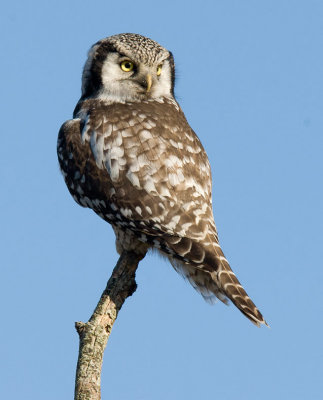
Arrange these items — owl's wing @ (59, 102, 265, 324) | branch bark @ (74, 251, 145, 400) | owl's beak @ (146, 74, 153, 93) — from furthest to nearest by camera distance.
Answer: owl's beak @ (146, 74, 153, 93) → owl's wing @ (59, 102, 265, 324) → branch bark @ (74, 251, 145, 400)

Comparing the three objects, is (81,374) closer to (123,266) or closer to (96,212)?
(123,266)

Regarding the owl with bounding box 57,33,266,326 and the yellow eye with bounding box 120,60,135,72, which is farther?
the yellow eye with bounding box 120,60,135,72

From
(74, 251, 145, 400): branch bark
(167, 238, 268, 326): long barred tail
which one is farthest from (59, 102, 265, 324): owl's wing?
(74, 251, 145, 400): branch bark

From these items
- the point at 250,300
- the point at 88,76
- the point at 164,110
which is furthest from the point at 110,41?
the point at 250,300

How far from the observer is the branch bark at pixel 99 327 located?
5.79 m

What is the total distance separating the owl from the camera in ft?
20.6

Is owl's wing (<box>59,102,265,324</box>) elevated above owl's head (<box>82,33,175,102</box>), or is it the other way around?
owl's head (<box>82,33,175,102</box>)

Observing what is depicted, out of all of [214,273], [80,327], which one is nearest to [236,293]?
[214,273]

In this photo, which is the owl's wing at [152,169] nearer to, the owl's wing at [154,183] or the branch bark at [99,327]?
the owl's wing at [154,183]

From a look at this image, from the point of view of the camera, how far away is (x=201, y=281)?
6.52 meters

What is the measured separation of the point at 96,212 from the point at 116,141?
2.30 feet

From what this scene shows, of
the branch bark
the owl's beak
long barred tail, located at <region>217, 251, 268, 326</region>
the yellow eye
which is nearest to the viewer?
the branch bark

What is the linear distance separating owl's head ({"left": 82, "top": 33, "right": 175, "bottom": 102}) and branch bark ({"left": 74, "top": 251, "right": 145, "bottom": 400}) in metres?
1.76

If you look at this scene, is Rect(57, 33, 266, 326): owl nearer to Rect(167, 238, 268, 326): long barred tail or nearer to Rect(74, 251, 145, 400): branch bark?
Rect(167, 238, 268, 326): long barred tail
